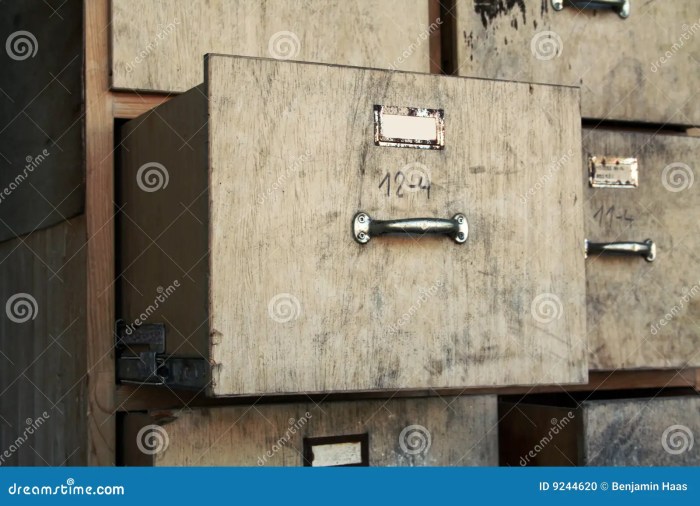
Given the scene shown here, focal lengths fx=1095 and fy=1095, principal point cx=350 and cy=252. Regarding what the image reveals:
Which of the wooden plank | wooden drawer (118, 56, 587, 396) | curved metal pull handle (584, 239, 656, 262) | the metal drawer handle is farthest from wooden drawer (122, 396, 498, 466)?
the metal drawer handle

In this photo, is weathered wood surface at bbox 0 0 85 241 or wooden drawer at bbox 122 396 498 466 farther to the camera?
weathered wood surface at bbox 0 0 85 241

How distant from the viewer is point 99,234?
4.50ft

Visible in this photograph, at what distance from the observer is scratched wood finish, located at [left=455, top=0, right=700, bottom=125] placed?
1538mm

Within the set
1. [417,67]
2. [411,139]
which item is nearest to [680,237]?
[417,67]

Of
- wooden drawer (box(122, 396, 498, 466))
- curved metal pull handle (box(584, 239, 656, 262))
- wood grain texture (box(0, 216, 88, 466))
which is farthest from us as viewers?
curved metal pull handle (box(584, 239, 656, 262))

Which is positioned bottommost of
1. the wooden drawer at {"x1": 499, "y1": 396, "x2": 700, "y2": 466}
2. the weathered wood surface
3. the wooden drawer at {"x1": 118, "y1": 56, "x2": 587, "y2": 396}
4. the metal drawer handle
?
the wooden drawer at {"x1": 499, "y1": 396, "x2": 700, "y2": 466}

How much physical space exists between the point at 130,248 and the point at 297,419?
30 centimetres

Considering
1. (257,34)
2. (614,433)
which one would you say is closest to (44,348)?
(257,34)

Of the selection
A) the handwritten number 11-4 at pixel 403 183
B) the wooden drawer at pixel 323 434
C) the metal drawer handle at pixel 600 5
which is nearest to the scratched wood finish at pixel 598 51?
the metal drawer handle at pixel 600 5

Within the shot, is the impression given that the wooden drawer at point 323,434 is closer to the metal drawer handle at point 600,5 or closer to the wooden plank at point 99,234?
the wooden plank at point 99,234

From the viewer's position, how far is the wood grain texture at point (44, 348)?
4.62 ft

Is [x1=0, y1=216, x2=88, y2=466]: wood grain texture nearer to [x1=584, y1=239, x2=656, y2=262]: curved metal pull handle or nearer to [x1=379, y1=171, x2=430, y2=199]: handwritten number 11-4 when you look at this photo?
[x1=379, y1=171, x2=430, y2=199]: handwritten number 11-4

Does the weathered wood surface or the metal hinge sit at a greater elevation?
the weathered wood surface

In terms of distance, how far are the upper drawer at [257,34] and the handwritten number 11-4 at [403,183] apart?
31 cm
